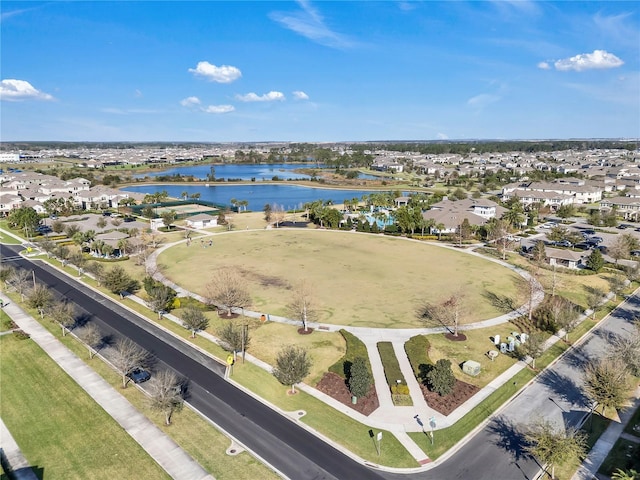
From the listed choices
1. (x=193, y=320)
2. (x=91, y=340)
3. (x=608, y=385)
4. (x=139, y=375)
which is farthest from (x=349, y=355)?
(x=91, y=340)

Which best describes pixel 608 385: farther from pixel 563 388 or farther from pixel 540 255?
pixel 540 255

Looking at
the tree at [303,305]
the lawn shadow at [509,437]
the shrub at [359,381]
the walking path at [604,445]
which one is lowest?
the walking path at [604,445]

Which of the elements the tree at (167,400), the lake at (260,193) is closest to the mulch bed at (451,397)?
the tree at (167,400)

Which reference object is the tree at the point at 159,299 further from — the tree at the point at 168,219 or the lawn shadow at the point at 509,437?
the tree at the point at 168,219

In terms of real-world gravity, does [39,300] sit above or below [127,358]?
above

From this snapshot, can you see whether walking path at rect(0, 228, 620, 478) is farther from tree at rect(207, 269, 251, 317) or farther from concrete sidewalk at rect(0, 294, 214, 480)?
concrete sidewalk at rect(0, 294, 214, 480)

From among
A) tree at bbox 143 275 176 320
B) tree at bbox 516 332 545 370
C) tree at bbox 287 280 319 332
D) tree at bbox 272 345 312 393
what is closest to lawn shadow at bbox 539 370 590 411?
tree at bbox 516 332 545 370
